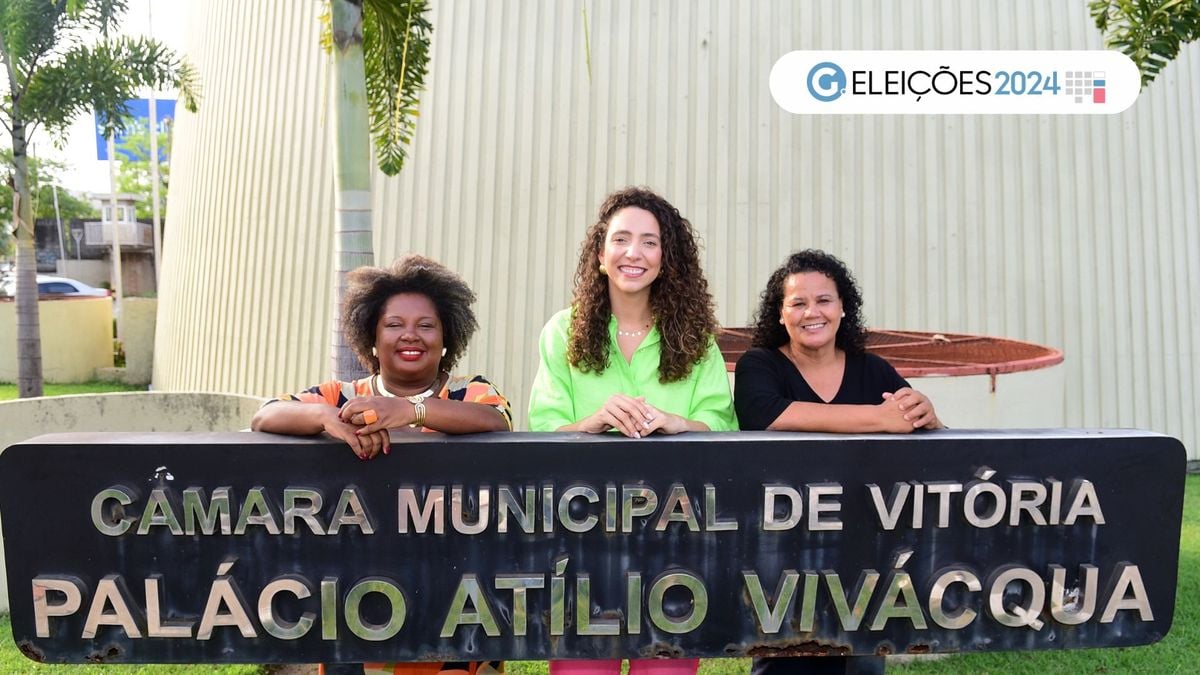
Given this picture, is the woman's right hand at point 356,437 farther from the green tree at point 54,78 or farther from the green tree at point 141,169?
the green tree at point 141,169

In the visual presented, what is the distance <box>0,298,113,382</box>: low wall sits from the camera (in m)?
14.0

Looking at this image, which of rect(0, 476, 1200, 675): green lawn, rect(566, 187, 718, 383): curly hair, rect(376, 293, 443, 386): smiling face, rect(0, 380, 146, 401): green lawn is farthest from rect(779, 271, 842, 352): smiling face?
rect(0, 380, 146, 401): green lawn

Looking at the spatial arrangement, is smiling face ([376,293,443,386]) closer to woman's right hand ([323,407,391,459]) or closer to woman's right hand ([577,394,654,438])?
woman's right hand ([323,407,391,459])

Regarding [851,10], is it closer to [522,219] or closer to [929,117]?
[929,117]

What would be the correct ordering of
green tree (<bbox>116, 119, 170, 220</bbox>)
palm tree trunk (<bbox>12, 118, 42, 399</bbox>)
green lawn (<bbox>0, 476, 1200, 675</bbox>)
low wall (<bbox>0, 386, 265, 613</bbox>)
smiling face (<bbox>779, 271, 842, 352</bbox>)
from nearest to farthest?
1. smiling face (<bbox>779, 271, 842, 352</bbox>)
2. green lawn (<bbox>0, 476, 1200, 675</bbox>)
3. low wall (<bbox>0, 386, 265, 613</bbox>)
4. palm tree trunk (<bbox>12, 118, 42, 399</bbox>)
5. green tree (<bbox>116, 119, 170, 220</bbox>)

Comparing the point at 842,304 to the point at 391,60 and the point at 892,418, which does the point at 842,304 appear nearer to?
the point at 892,418

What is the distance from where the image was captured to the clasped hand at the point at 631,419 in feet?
6.97

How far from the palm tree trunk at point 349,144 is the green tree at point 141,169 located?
4244 cm

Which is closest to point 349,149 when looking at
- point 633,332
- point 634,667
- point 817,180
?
point 633,332

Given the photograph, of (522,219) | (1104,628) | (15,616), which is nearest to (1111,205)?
(522,219)

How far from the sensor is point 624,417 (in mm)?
2127

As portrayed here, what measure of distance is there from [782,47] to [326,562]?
760 cm

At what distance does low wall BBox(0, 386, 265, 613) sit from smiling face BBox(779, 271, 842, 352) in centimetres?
362

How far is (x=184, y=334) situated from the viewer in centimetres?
1161
